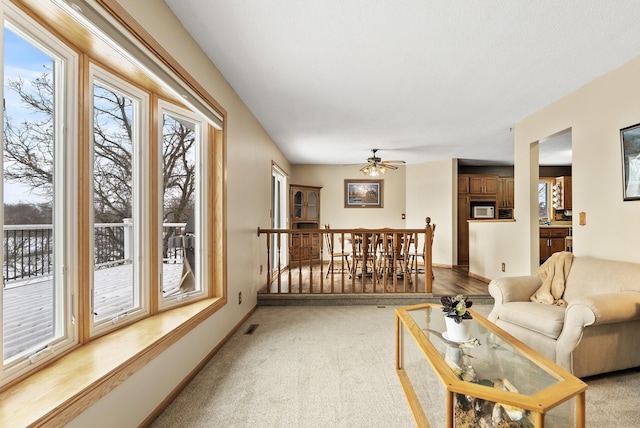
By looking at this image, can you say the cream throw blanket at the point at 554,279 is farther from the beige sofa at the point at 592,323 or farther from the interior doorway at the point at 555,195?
the interior doorway at the point at 555,195

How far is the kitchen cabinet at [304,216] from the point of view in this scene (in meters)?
6.43

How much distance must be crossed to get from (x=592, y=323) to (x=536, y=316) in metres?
0.35

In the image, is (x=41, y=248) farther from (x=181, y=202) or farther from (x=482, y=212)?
(x=482, y=212)

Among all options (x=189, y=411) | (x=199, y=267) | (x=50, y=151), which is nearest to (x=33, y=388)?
(x=189, y=411)

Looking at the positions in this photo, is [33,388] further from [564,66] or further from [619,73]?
[619,73]

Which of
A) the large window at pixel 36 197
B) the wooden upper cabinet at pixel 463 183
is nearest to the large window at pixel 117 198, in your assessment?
the large window at pixel 36 197

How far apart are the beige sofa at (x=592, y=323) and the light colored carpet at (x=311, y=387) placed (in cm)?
18

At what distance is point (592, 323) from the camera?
1.84m

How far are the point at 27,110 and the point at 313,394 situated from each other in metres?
2.16

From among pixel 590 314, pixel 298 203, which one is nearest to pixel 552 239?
pixel 590 314

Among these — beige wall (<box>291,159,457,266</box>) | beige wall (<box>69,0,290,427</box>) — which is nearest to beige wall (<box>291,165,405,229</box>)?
beige wall (<box>291,159,457,266</box>)

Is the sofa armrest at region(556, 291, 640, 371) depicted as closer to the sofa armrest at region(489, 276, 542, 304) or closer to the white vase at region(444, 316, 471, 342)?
the sofa armrest at region(489, 276, 542, 304)

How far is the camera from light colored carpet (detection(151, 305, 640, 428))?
1623 mm

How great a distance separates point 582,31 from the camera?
2.00 meters
